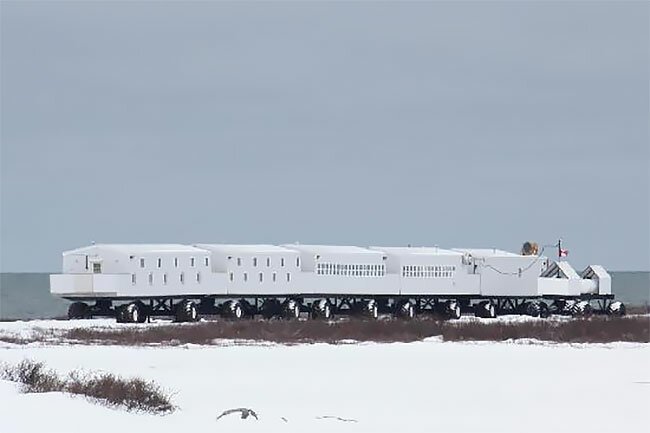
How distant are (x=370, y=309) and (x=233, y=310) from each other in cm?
838

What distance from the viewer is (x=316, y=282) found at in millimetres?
65562

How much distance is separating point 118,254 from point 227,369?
28571 millimetres

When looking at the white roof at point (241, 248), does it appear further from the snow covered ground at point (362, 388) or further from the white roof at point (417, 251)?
the snow covered ground at point (362, 388)

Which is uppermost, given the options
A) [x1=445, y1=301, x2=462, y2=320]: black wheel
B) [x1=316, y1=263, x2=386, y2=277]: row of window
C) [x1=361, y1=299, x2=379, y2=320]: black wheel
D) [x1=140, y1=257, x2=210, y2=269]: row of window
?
[x1=140, y1=257, x2=210, y2=269]: row of window

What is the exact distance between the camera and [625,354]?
3753 cm

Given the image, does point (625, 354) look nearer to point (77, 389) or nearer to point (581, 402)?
point (581, 402)

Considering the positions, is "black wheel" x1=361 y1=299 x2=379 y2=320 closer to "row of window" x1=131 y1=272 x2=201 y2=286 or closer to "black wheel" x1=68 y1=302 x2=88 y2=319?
"row of window" x1=131 y1=272 x2=201 y2=286

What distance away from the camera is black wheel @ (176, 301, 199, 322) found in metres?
58.1

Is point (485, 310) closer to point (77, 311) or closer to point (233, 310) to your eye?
point (233, 310)

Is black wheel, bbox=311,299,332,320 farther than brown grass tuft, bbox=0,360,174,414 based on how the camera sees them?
Yes

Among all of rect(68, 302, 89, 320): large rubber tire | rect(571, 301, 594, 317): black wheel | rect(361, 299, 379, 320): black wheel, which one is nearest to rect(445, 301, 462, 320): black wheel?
rect(361, 299, 379, 320): black wheel

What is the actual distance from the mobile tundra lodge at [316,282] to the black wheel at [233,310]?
57mm

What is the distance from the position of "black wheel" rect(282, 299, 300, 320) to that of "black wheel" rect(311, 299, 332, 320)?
78 cm

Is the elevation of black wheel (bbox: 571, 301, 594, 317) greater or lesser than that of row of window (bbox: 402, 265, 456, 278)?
lesser
